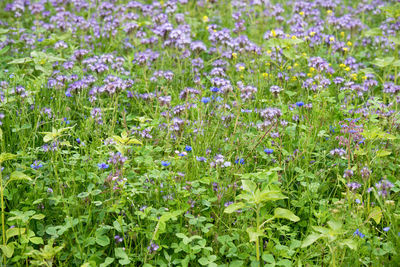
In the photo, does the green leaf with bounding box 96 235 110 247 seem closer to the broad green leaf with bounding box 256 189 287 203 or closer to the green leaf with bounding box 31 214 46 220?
the green leaf with bounding box 31 214 46 220

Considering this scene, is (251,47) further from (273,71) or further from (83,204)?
(83,204)

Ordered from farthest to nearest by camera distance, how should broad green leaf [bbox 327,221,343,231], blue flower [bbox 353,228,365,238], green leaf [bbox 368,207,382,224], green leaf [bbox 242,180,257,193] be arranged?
green leaf [bbox 368,207,382,224] → blue flower [bbox 353,228,365,238] → green leaf [bbox 242,180,257,193] → broad green leaf [bbox 327,221,343,231]

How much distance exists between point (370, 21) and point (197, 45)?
278 cm

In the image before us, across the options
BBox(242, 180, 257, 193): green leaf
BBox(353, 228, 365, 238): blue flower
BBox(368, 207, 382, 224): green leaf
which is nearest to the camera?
BBox(242, 180, 257, 193): green leaf

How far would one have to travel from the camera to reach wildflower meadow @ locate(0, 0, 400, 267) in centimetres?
250

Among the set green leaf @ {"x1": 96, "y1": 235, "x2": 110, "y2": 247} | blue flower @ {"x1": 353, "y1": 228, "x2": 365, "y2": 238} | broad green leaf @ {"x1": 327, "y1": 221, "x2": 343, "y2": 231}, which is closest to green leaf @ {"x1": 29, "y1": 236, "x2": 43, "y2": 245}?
green leaf @ {"x1": 96, "y1": 235, "x2": 110, "y2": 247}

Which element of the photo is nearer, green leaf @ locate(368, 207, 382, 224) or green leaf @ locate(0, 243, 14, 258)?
green leaf @ locate(0, 243, 14, 258)

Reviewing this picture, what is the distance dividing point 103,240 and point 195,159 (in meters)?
0.83

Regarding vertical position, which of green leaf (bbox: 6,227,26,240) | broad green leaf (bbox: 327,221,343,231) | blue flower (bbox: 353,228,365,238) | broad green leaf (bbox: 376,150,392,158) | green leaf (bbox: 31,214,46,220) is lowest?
green leaf (bbox: 6,227,26,240)

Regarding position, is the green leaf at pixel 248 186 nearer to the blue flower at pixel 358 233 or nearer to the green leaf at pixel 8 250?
the blue flower at pixel 358 233

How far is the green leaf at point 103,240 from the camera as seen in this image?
2486mm

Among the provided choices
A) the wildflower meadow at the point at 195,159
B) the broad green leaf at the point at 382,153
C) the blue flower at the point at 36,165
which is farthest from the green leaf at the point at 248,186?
the blue flower at the point at 36,165

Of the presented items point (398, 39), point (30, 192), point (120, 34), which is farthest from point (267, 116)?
point (120, 34)

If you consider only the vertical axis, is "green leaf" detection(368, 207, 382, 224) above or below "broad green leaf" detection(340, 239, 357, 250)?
below
